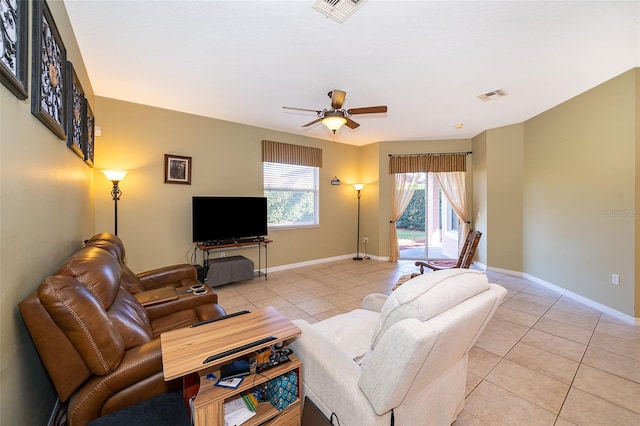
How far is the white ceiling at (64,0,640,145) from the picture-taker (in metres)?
1.97

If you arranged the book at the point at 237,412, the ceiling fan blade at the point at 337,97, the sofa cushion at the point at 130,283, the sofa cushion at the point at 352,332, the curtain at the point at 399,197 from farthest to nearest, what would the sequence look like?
the curtain at the point at 399,197, the ceiling fan blade at the point at 337,97, the sofa cushion at the point at 130,283, the sofa cushion at the point at 352,332, the book at the point at 237,412

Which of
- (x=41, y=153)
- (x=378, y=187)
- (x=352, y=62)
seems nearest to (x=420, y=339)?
(x=41, y=153)

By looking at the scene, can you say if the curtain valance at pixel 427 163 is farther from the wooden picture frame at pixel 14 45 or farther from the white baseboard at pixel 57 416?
the white baseboard at pixel 57 416

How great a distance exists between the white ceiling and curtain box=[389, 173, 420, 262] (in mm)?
2141

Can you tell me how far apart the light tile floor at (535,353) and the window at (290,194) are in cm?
141

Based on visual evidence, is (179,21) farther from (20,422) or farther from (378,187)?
(378,187)

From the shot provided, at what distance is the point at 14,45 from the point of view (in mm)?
1032

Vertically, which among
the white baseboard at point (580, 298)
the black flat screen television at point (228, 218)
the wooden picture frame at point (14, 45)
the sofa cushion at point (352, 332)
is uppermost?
the wooden picture frame at point (14, 45)

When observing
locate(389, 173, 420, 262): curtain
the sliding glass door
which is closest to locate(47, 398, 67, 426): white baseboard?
locate(389, 173, 420, 262): curtain

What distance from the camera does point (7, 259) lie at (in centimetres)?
105

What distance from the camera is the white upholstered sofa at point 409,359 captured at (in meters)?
0.98

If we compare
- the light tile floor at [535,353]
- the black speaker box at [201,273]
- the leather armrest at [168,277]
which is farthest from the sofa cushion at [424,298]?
the black speaker box at [201,273]

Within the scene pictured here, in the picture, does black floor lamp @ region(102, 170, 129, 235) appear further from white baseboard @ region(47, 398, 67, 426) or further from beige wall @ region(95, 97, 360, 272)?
white baseboard @ region(47, 398, 67, 426)

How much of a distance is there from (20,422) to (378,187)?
5.69 metres
